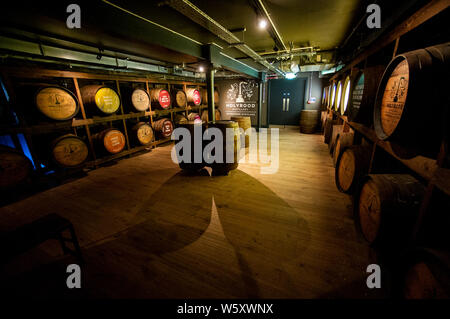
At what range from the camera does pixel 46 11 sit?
1.92m

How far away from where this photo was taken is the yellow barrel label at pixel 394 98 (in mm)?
1255

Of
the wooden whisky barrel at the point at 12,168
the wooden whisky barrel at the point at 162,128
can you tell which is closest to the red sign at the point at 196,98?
the wooden whisky barrel at the point at 162,128

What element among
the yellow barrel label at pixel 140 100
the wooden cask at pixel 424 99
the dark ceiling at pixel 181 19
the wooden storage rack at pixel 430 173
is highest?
the dark ceiling at pixel 181 19

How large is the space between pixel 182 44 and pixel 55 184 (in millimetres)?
4025

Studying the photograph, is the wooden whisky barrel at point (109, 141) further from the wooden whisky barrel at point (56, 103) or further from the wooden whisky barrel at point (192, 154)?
the wooden whisky barrel at point (192, 154)

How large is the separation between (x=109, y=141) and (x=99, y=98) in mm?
1130

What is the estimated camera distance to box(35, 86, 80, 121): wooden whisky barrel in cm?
351

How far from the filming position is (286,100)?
10773 mm

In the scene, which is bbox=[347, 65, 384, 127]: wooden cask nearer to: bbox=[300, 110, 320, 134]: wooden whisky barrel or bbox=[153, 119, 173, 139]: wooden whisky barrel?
bbox=[153, 119, 173, 139]: wooden whisky barrel

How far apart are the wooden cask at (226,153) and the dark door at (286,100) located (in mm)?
8111

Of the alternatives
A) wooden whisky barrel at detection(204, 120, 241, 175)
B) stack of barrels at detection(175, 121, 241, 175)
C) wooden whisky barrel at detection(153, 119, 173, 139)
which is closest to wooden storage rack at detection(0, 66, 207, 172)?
wooden whisky barrel at detection(153, 119, 173, 139)

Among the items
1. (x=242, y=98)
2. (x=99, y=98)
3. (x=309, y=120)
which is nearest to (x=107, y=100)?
(x=99, y=98)

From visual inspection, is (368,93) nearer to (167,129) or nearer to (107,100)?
(107,100)
